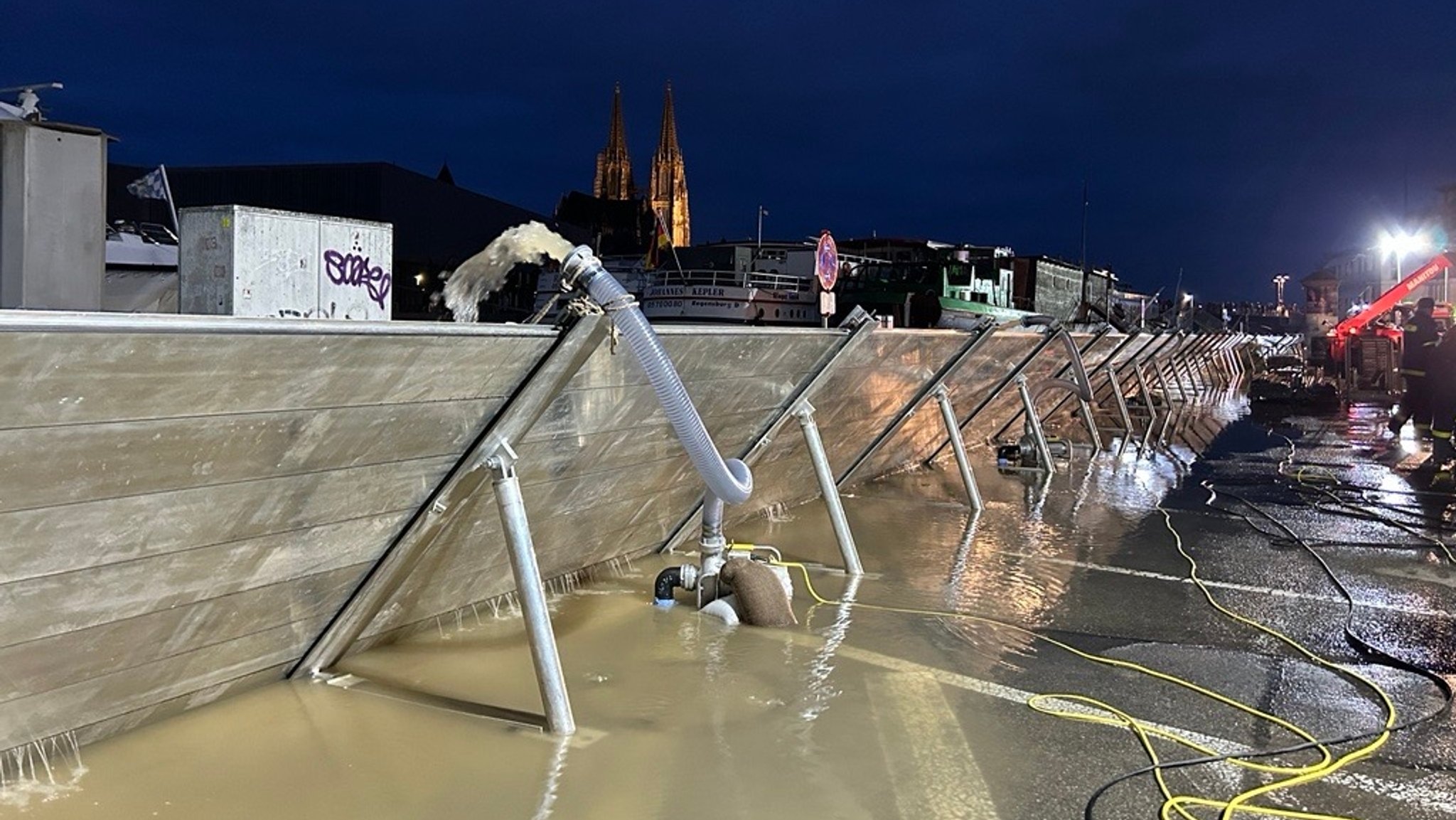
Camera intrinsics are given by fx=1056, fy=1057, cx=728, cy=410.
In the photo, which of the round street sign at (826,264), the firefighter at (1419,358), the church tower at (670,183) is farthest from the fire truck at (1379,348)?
the church tower at (670,183)

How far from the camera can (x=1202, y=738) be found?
178 inches

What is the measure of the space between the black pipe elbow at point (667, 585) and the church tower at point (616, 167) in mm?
116982

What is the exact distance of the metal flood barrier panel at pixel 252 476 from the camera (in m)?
2.89

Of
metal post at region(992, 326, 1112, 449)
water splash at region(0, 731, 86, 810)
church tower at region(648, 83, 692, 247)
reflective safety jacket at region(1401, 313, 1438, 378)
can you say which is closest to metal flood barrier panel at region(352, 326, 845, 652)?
water splash at region(0, 731, 86, 810)

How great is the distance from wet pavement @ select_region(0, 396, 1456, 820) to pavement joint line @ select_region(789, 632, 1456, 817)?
0.02 meters

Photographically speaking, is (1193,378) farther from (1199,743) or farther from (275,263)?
(275,263)

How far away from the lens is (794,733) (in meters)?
4.43

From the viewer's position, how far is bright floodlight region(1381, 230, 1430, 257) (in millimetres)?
41750

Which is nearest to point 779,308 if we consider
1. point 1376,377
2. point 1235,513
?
point 1376,377

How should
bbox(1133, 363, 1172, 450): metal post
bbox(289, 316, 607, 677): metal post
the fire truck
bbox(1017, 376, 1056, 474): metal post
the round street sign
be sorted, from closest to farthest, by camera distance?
1. bbox(289, 316, 607, 677): metal post
2. the round street sign
3. bbox(1017, 376, 1056, 474): metal post
4. bbox(1133, 363, 1172, 450): metal post
5. the fire truck

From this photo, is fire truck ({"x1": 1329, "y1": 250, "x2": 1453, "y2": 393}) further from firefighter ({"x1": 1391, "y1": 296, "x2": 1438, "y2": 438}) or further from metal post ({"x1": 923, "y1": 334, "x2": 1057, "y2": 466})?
metal post ({"x1": 923, "y1": 334, "x2": 1057, "y2": 466})

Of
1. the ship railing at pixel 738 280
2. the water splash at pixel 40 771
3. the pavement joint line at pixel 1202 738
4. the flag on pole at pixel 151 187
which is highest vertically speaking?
the ship railing at pixel 738 280

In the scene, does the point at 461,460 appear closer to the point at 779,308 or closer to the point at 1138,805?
the point at 1138,805

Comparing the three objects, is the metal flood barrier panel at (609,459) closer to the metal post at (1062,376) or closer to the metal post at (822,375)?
the metal post at (822,375)
